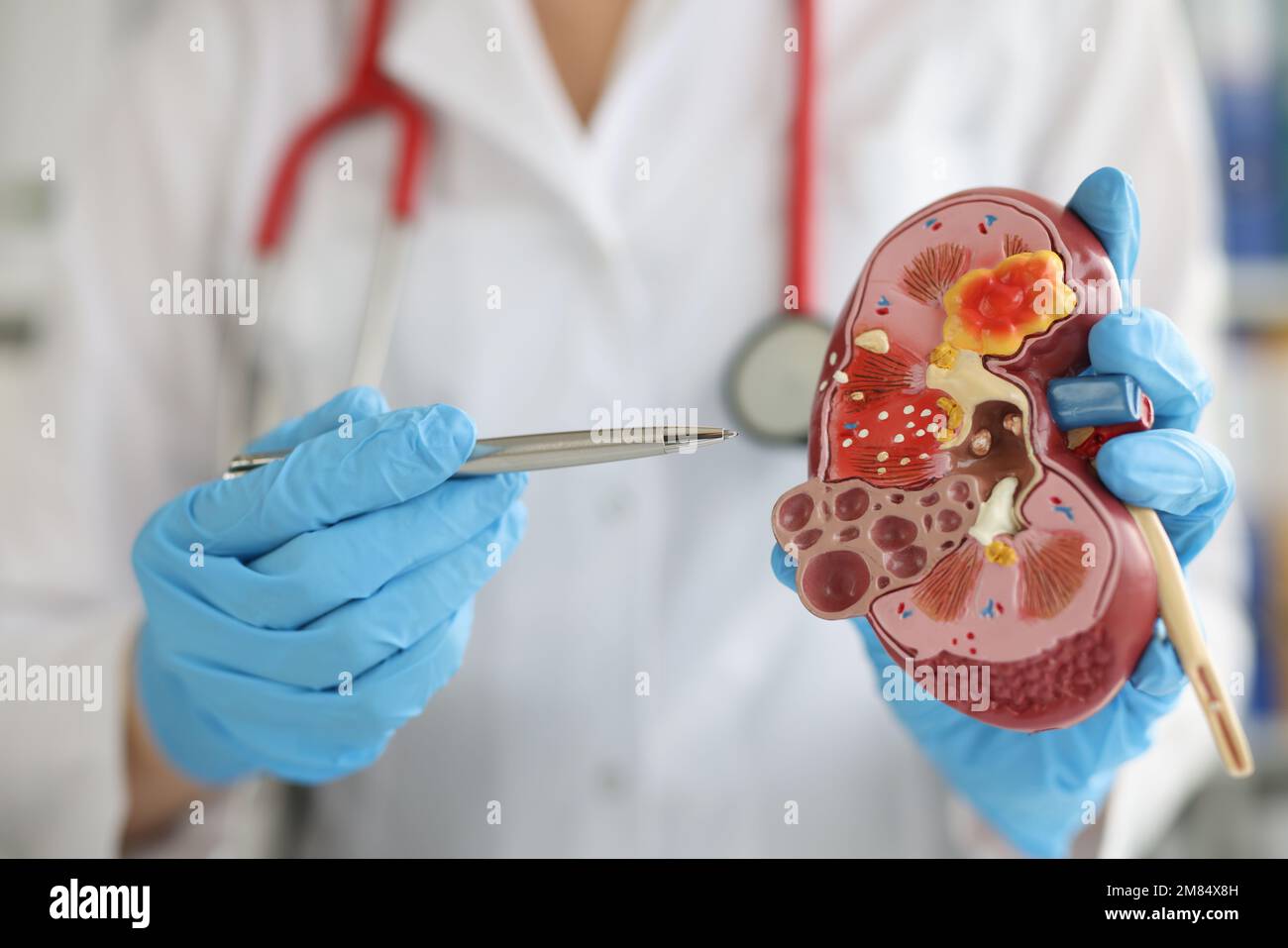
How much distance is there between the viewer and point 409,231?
941 mm

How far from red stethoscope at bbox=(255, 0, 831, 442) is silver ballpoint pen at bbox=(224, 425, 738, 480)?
0.23 m

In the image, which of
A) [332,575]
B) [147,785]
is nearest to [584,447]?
[332,575]

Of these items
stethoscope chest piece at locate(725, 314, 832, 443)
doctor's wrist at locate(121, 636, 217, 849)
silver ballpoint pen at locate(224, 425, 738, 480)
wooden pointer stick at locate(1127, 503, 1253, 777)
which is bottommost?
doctor's wrist at locate(121, 636, 217, 849)

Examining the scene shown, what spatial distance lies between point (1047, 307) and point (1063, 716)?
8.9 inches

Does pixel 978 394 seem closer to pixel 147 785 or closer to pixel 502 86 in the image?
pixel 502 86

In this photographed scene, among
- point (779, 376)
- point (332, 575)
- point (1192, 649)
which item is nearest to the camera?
point (1192, 649)

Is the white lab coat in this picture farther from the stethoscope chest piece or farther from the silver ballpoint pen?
the silver ballpoint pen

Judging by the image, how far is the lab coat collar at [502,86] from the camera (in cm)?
94

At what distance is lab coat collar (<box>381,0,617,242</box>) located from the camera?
0.94 meters

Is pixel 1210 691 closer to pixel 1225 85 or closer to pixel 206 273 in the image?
pixel 206 273

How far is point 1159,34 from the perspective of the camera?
1.00 m

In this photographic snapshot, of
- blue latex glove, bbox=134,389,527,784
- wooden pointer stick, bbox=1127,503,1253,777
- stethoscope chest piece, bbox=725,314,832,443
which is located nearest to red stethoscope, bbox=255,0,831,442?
stethoscope chest piece, bbox=725,314,832,443

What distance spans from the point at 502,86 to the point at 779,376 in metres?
0.38

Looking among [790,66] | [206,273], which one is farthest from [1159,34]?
[206,273]
